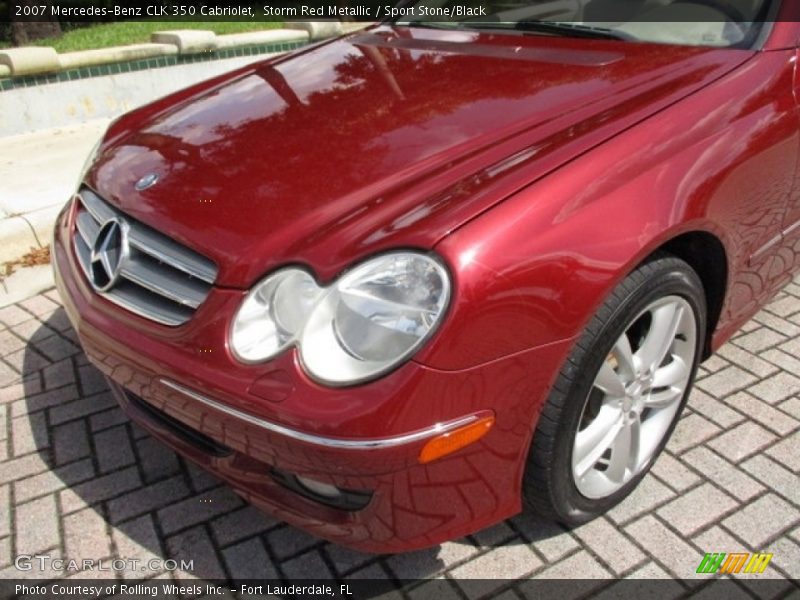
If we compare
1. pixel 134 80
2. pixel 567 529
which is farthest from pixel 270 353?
pixel 134 80

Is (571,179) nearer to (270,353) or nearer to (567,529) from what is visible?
(270,353)

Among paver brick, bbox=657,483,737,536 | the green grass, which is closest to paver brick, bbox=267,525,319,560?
paver brick, bbox=657,483,737,536

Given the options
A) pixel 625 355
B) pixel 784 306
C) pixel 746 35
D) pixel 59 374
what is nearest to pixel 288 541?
pixel 625 355

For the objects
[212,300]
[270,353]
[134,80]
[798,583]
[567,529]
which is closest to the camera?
[270,353]

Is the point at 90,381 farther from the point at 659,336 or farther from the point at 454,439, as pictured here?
the point at 659,336

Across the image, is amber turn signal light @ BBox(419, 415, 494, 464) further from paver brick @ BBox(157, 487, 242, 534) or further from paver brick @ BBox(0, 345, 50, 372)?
paver brick @ BBox(0, 345, 50, 372)

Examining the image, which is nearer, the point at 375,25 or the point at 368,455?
the point at 368,455

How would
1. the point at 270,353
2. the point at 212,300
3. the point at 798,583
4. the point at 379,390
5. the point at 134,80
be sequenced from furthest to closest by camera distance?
1. the point at 134,80
2. the point at 798,583
3. the point at 212,300
4. the point at 270,353
5. the point at 379,390

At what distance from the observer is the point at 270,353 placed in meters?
1.65

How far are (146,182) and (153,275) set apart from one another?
0.34 metres

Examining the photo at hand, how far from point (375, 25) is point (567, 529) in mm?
2264

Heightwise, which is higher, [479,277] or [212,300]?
[479,277]

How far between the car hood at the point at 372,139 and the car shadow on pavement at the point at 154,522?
86cm

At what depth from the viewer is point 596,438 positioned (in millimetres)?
2039
